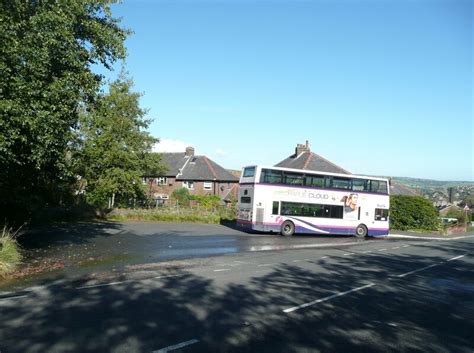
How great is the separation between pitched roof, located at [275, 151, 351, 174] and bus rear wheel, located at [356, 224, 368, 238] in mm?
18708

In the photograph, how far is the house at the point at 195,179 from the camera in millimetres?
63466

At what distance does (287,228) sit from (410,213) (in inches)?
697

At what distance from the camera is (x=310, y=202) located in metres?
29.8

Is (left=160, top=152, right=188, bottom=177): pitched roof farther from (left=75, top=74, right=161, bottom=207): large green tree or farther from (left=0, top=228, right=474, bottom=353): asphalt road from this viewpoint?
(left=0, top=228, right=474, bottom=353): asphalt road

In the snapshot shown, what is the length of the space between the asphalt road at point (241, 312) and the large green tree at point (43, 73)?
407cm

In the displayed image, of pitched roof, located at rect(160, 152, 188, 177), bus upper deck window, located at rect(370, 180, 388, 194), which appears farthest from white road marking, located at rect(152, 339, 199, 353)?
pitched roof, located at rect(160, 152, 188, 177)

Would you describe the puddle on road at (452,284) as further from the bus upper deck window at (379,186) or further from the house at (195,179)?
the house at (195,179)

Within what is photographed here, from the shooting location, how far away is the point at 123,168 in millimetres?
36062

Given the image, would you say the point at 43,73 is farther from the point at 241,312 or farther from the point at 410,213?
the point at 410,213

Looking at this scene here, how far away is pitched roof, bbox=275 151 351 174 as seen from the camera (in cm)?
5155

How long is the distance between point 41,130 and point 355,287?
9110 millimetres

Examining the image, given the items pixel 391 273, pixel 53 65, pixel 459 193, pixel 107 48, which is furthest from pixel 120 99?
pixel 459 193

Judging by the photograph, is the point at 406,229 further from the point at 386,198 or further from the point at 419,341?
the point at 419,341

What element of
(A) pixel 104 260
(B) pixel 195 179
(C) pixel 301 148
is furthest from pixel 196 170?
(A) pixel 104 260
